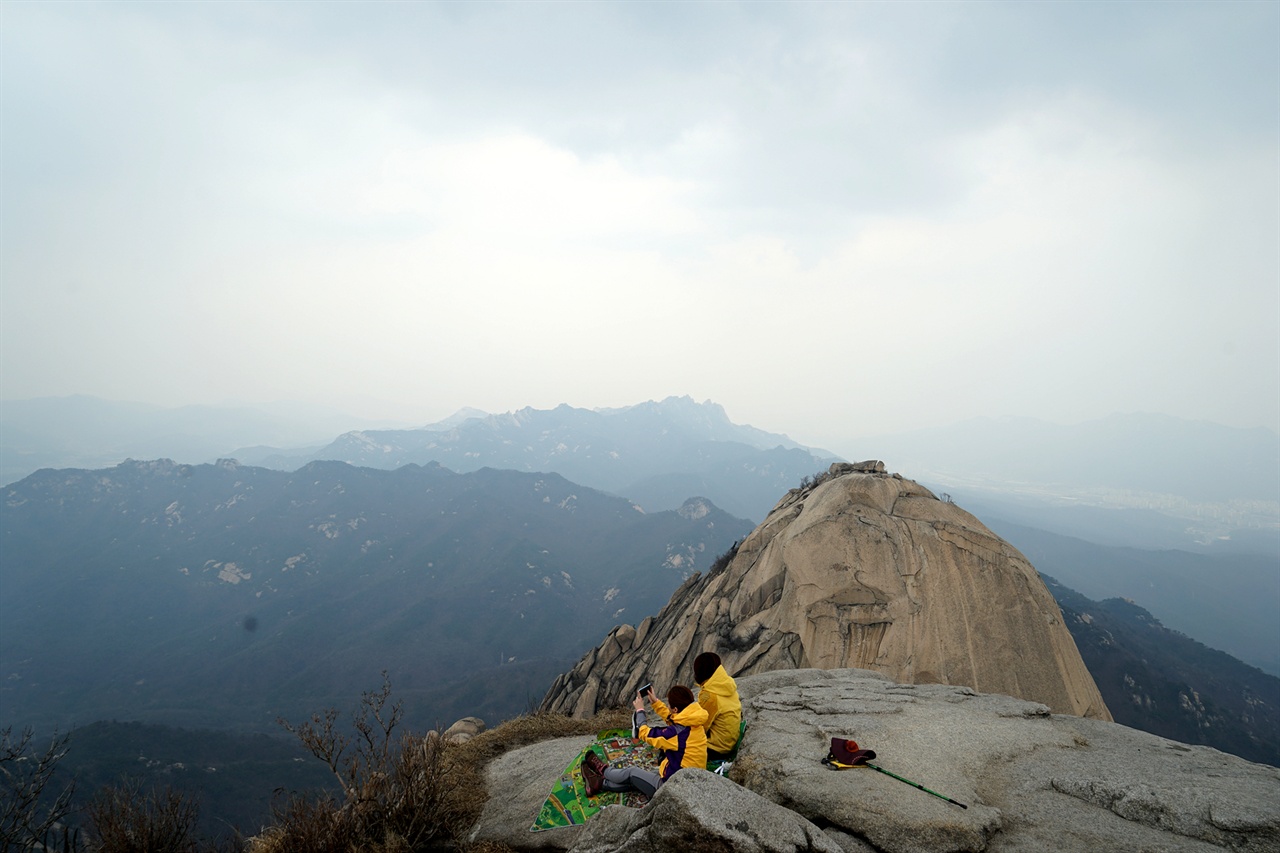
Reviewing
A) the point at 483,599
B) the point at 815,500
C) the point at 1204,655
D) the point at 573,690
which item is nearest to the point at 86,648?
the point at 483,599

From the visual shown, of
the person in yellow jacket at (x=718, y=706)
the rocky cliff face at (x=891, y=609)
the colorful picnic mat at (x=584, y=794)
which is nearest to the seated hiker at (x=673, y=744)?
the colorful picnic mat at (x=584, y=794)

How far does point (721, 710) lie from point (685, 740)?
100 centimetres

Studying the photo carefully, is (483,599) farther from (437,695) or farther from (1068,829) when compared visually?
(1068,829)

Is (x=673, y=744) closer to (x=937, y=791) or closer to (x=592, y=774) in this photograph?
(x=592, y=774)

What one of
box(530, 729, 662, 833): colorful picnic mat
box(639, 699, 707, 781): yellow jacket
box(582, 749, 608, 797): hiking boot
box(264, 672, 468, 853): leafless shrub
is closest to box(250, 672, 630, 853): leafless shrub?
box(264, 672, 468, 853): leafless shrub

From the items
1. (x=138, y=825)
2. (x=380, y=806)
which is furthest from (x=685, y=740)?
(x=138, y=825)

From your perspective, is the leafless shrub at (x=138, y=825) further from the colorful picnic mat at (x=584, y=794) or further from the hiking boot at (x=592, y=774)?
the hiking boot at (x=592, y=774)

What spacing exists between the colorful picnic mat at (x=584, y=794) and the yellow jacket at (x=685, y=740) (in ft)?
3.22

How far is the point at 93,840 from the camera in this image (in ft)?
28.9

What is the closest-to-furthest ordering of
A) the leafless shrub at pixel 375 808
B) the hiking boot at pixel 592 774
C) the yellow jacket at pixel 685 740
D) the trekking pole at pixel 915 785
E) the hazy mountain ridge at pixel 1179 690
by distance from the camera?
the trekking pole at pixel 915 785 → the leafless shrub at pixel 375 808 → the yellow jacket at pixel 685 740 → the hiking boot at pixel 592 774 → the hazy mountain ridge at pixel 1179 690

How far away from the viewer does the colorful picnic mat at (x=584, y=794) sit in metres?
8.89

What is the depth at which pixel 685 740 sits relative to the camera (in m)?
8.46

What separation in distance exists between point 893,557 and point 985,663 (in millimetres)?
4548

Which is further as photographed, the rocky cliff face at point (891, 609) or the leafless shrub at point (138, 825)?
the rocky cliff face at point (891, 609)
